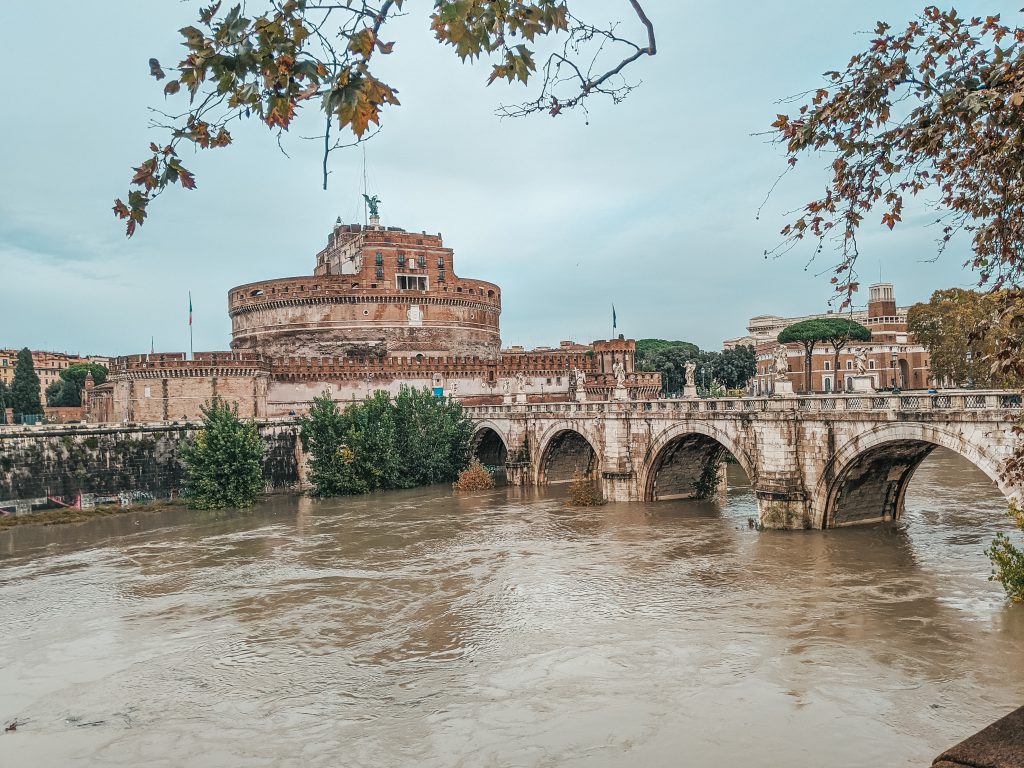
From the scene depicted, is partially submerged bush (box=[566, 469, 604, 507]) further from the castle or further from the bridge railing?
the castle

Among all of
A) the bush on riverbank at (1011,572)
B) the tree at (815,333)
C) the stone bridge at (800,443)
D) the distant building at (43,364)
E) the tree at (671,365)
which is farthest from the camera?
the distant building at (43,364)

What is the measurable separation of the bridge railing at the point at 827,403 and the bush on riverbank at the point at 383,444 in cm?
686

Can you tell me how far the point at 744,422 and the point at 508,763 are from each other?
1584 centimetres

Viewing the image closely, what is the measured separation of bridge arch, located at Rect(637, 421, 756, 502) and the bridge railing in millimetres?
1038

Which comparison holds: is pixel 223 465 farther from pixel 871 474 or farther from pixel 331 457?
pixel 871 474

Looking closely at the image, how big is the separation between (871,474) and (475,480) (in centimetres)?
1894

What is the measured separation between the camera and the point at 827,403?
20984mm

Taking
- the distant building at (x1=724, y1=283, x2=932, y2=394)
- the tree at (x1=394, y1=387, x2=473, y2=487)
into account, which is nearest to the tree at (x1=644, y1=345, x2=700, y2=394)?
the distant building at (x1=724, y1=283, x2=932, y2=394)

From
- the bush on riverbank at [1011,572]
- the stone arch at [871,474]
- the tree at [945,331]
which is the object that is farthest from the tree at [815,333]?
the bush on riverbank at [1011,572]

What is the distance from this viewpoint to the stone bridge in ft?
57.3

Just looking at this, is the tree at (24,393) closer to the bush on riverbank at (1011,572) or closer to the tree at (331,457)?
the tree at (331,457)

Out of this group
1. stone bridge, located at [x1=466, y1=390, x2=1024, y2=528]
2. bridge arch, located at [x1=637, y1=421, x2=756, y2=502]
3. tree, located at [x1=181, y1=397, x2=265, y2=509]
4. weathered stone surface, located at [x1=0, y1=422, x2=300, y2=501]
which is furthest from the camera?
tree, located at [x1=181, y1=397, x2=265, y2=509]

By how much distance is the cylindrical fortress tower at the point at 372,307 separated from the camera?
5162 cm

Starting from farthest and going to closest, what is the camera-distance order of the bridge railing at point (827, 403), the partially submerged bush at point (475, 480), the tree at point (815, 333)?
the tree at point (815, 333)
the partially submerged bush at point (475, 480)
the bridge railing at point (827, 403)
